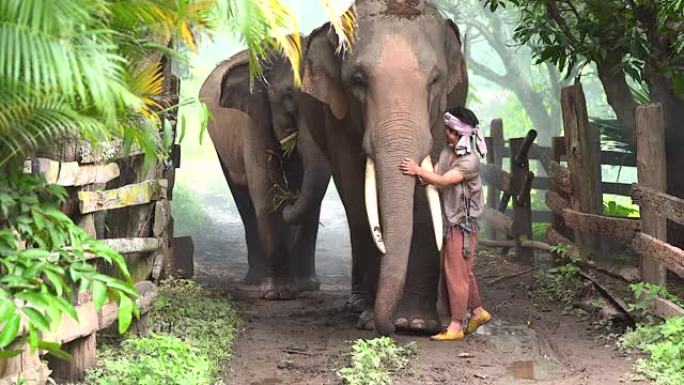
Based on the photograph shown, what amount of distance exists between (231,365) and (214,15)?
2989 millimetres

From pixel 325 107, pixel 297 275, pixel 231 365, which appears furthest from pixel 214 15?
pixel 297 275

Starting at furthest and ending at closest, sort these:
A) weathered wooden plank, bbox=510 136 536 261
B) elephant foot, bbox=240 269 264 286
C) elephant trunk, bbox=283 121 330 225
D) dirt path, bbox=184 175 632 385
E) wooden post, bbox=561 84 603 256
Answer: weathered wooden plank, bbox=510 136 536 261 < elephant foot, bbox=240 269 264 286 < elephant trunk, bbox=283 121 330 225 < wooden post, bbox=561 84 603 256 < dirt path, bbox=184 175 632 385

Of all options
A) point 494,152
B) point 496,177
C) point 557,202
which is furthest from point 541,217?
point 557,202

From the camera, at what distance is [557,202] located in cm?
1205

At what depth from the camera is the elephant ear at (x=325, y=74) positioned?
938 cm

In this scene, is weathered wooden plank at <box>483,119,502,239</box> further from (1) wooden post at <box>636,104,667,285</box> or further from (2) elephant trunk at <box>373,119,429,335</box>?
(2) elephant trunk at <box>373,119,429,335</box>

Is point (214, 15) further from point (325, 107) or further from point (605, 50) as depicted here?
point (605, 50)

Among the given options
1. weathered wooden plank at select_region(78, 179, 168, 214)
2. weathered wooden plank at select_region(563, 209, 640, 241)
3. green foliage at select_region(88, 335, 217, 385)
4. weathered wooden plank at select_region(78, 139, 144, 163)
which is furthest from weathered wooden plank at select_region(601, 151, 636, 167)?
green foliage at select_region(88, 335, 217, 385)

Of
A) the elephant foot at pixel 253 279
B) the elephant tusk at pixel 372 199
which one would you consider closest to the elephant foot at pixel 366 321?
the elephant tusk at pixel 372 199

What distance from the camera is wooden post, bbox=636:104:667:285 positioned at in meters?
8.91

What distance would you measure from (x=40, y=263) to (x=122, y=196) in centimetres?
247

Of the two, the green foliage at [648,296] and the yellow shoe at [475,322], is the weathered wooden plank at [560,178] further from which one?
the yellow shoe at [475,322]

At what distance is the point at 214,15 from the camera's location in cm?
633

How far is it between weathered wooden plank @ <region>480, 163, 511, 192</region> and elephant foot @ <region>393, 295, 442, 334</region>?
4963 millimetres
